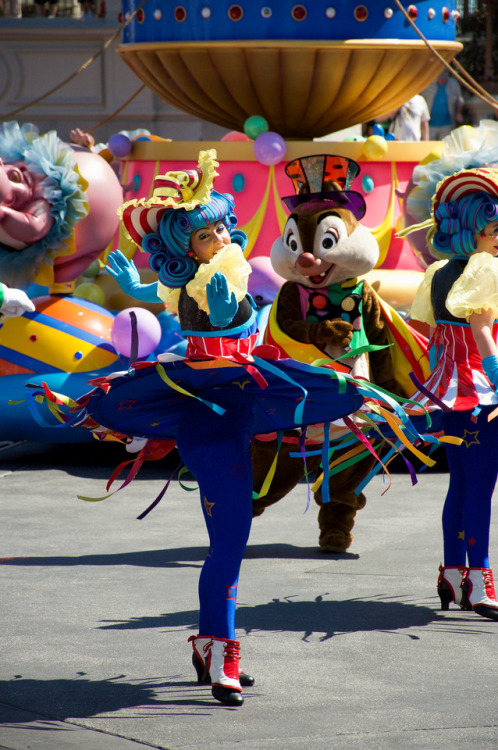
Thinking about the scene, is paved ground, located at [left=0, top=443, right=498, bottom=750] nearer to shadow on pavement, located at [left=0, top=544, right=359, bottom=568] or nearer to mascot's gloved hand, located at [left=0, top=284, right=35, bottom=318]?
shadow on pavement, located at [left=0, top=544, right=359, bottom=568]

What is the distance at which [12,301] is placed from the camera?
12.8ft

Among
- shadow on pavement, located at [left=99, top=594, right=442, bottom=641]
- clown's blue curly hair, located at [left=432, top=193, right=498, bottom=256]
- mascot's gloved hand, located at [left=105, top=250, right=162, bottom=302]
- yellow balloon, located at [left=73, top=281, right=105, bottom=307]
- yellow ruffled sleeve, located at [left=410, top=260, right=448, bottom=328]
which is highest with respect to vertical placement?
clown's blue curly hair, located at [left=432, top=193, right=498, bottom=256]

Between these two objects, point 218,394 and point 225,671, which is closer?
point 225,671

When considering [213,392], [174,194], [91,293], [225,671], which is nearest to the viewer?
[225,671]

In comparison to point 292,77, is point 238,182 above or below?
below

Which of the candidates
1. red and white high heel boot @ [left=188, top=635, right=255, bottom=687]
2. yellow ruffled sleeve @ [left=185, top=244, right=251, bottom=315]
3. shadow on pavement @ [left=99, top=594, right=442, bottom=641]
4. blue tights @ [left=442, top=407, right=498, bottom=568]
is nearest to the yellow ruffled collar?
yellow ruffled sleeve @ [left=185, top=244, right=251, bottom=315]

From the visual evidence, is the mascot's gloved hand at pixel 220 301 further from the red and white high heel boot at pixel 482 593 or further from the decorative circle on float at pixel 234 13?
the decorative circle on float at pixel 234 13

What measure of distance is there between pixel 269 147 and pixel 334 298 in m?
2.35

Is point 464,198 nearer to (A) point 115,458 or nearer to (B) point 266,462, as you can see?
(B) point 266,462

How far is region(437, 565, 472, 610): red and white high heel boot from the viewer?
4.12 m

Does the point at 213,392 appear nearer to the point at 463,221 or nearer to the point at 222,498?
the point at 222,498

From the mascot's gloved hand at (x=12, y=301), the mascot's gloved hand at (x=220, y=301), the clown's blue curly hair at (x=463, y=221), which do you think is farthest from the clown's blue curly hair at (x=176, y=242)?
the clown's blue curly hair at (x=463, y=221)

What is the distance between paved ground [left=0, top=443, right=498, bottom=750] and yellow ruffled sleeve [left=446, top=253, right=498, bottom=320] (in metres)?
1.07

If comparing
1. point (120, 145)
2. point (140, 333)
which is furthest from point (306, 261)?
point (120, 145)
